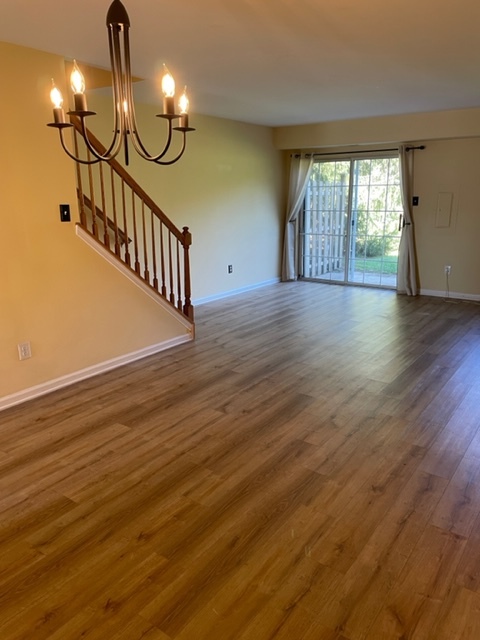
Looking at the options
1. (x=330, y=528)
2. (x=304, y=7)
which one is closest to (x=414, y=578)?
(x=330, y=528)

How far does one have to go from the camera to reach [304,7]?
2568mm

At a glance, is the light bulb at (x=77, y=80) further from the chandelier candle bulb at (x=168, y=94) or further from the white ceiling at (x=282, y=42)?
the white ceiling at (x=282, y=42)

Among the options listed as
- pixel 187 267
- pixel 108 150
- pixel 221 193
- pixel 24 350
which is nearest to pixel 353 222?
pixel 221 193

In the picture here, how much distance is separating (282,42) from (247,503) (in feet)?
9.64

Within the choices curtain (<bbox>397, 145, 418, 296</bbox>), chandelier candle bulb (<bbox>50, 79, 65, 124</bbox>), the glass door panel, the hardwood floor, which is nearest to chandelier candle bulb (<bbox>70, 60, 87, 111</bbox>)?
chandelier candle bulb (<bbox>50, 79, 65, 124</bbox>)

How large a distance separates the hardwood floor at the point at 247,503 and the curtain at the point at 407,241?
2.83m

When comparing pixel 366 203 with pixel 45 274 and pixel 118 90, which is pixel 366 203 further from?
pixel 118 90

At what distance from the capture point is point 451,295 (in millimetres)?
6793

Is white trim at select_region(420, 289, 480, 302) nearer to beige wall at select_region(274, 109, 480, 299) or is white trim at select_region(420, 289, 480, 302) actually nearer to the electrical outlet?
beige wall at select_region(274, 109, 480, 299)

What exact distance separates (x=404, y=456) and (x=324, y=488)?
23.9 inches

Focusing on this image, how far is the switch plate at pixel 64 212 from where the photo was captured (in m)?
3.52

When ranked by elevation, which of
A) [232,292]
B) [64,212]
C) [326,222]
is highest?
[64,212]

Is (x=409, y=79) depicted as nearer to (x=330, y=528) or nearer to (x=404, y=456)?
(x=404, y=456)

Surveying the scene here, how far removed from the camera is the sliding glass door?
7.08 meters
